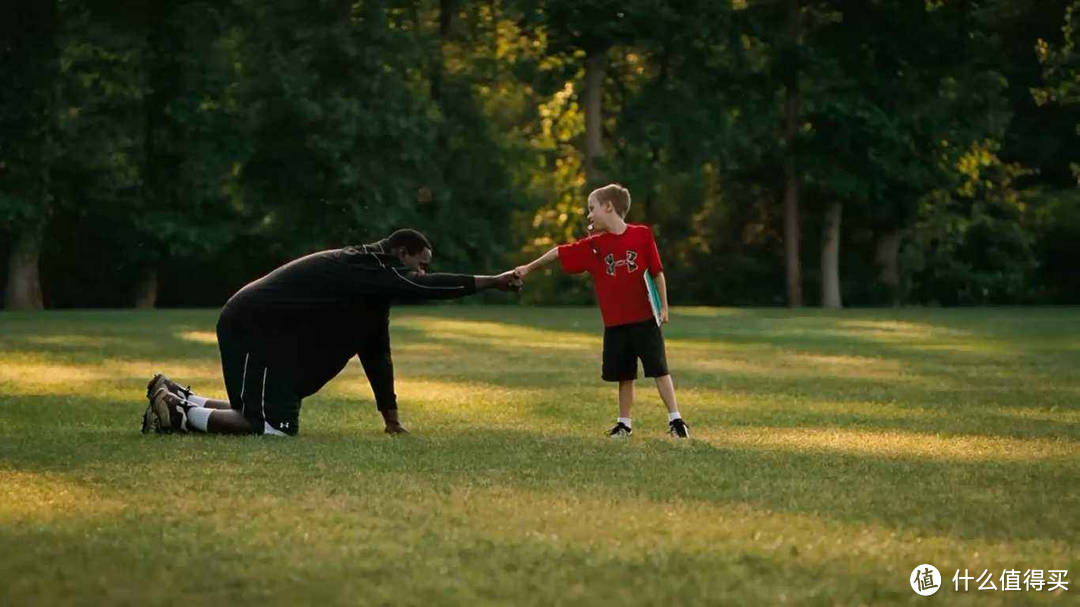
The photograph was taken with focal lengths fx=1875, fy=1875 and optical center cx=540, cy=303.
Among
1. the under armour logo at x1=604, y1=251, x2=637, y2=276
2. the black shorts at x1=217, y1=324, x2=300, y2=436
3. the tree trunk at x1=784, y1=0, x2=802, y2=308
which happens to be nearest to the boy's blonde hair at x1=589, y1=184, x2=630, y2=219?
the under armour logo at x1=604, y1=251, x2=637, y2=276

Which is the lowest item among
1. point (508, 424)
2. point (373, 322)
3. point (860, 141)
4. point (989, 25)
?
point (508, 424)

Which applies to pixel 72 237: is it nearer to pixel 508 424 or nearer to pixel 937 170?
pixel 937 170

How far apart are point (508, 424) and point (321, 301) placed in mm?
2403

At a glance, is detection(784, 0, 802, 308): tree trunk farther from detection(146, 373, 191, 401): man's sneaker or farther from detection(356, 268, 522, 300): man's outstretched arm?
detection(356, 268, 522, 300): man's outstretched arm

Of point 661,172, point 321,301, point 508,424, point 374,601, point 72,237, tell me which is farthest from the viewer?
point 661,172

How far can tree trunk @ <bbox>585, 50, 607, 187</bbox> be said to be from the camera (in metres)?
51.1

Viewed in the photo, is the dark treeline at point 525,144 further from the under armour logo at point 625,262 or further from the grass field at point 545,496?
the under armour logo at point 625,262

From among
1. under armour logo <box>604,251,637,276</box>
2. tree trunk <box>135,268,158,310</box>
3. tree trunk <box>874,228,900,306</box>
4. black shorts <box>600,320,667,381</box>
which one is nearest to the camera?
under armour logo <box>604,251,637,276</box>

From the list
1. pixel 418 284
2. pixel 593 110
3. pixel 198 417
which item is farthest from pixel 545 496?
pixel 593 110

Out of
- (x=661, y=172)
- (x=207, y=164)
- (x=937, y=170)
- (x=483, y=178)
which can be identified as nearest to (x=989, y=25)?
(x=937, y=170)

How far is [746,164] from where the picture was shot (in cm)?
5394

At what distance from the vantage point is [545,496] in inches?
A: 351

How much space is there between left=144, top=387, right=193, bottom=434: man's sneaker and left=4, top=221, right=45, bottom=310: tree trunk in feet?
116

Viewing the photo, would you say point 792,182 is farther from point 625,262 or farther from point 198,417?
point 198,417
